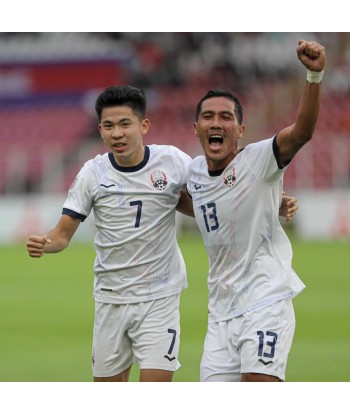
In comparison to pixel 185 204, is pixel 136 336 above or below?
below

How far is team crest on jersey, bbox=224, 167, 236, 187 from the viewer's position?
18.5 feet

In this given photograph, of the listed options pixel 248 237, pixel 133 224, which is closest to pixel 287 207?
pixel 248 237

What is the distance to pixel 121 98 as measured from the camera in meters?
6.11

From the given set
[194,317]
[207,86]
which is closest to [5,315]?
[194,317]

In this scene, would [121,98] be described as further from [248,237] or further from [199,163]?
[248,237]

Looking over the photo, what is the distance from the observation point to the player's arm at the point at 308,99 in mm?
5039

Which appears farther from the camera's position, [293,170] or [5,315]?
[293,170]

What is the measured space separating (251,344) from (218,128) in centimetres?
124

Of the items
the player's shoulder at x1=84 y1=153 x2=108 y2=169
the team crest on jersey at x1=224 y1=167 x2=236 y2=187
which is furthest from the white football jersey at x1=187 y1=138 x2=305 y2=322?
the player's shoulder at x1=84 y1=153 x2=108 y2=169

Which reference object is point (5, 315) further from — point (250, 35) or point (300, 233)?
point (250, 35)

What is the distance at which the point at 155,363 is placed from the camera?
Result: 6.05m

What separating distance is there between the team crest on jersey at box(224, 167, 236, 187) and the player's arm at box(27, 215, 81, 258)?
1.12 metres

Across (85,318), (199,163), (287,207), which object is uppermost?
(199,163)

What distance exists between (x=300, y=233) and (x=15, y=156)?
11533mm
